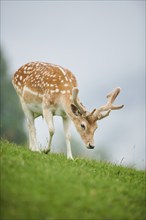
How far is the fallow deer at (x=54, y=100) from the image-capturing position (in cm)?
994

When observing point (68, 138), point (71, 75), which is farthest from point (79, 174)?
point (71, 75)

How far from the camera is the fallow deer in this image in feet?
32.6

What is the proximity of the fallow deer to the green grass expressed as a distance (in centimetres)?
214

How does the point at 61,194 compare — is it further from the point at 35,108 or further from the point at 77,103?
the point at 35,108

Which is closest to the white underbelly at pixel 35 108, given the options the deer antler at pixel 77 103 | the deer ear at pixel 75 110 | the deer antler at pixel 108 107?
the deer ear at pixel 75 110

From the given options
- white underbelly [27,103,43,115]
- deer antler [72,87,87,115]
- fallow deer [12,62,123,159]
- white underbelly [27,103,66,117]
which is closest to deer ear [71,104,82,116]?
fallow deer [12,62,123,159]

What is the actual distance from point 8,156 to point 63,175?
134 centimetres

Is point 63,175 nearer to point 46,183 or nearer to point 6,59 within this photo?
point 46,183

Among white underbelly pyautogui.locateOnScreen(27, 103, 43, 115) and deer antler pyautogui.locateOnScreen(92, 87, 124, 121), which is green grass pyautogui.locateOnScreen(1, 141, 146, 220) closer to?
deer antler pyautogui.locateOnScreen(92, 87, 124, 121)

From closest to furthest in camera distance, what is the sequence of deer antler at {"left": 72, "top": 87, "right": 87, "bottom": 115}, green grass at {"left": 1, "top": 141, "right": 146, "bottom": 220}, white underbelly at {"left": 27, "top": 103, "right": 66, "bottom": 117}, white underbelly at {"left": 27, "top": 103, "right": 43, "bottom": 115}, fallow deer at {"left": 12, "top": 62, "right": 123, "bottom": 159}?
1. green grass at {"left": 1, "top": 141, "right": 146, "bottom": 220}
2. deer antler at {"left": 72, "top": 87, "right": 87, "bottom": 115}
3. fallow deer at {"left": 12, "top": 62, "right": 123, "bottom": 159}
4. white underbelly at {"left": 27, "top": 103, "right": 66, "bottom": 117}
5. white underbelly at {"left": 27, "top": 103, "right": 43, "bottom": 115}

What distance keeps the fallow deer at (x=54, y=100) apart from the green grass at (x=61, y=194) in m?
2.14

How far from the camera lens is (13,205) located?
19.2ft

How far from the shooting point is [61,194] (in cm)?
629

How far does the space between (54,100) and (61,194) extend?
429 cm
